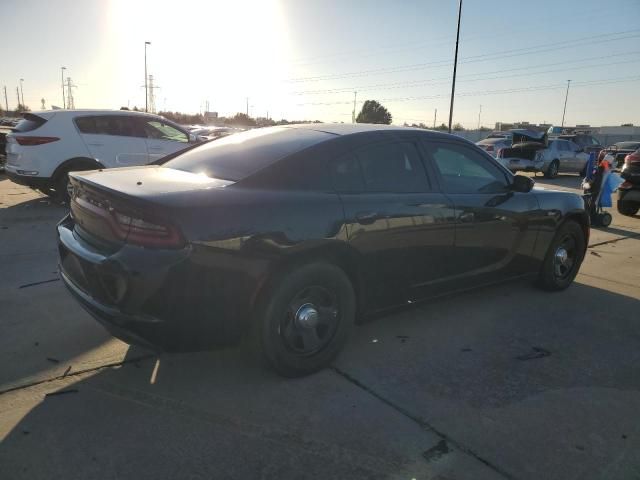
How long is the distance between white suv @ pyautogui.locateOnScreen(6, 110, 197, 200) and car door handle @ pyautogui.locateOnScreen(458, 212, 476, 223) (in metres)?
6.12

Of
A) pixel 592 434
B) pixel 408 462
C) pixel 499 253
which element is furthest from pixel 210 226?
pixel 499 253

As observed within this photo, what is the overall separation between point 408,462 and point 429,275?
5.16 ft

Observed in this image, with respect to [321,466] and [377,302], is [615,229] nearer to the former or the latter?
[377,302]

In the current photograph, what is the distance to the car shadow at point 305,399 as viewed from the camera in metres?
2.36

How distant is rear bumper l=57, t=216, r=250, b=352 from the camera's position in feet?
8.29

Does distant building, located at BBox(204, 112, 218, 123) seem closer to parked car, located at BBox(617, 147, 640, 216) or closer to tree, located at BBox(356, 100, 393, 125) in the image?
tree, located at BBox(356, 100, 393, 125)

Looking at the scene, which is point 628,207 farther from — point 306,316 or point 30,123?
point 30,123

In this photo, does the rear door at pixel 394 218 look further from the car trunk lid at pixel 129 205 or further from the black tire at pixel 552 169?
the black tire at pixel 552 169

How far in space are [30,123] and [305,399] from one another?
796 centimetres

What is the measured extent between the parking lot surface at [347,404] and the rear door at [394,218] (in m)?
0.54

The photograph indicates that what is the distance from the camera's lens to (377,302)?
11.3 feet

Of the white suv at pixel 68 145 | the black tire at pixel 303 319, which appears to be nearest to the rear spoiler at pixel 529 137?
the white suv at pixel 68 145

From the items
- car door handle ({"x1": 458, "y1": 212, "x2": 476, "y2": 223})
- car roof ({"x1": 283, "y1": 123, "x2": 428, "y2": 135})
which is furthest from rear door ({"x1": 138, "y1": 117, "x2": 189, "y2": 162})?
car door handle ({"x1": 458, "y1": 212, "x2": 476, "y2": 223})

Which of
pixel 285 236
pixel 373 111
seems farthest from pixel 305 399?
pixel 373 111
